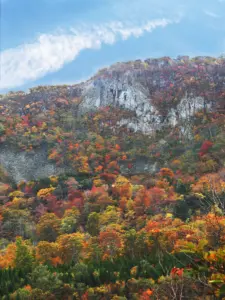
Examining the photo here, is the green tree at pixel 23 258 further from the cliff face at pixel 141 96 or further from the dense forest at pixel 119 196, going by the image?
the cliff face at pixel 141 96

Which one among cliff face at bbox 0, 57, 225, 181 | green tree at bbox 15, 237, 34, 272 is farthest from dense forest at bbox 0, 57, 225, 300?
cliff face at bbox 0, 57, 225, 181

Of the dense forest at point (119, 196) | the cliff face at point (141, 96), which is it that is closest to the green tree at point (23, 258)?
the dense forest at point (119, 196)

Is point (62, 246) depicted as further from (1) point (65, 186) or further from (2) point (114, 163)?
(2) point (114, 163)

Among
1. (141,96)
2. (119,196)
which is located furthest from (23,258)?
(141,96)

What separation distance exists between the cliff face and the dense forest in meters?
0.33

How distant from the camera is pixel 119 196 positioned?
37.3 meters

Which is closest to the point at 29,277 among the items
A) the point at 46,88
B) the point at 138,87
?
the point at 138,87

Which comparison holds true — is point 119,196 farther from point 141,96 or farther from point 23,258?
point 141,96

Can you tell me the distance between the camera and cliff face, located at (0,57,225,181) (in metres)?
56.0

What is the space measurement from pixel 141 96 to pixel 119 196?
33.9 m

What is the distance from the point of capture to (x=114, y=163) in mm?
49375

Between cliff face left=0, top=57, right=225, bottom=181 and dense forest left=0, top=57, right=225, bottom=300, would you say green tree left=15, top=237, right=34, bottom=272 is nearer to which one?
dense forest left=0, top=57, right=225, bottom=300

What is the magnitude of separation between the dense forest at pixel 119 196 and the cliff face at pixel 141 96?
1.09ft

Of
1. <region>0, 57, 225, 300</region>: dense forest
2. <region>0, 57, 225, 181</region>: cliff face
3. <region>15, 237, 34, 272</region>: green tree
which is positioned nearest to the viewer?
<region>0, 57, 225, 300</region>: dense forest
